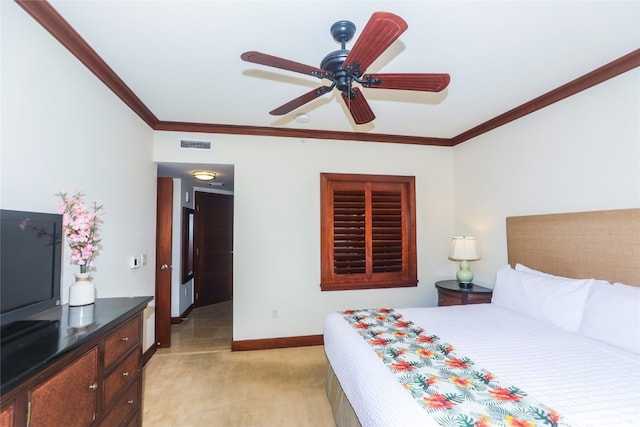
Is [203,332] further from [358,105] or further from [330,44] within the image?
[330,44]

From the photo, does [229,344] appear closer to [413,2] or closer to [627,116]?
[413,2]

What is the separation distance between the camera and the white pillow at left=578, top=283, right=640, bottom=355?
1.90 m

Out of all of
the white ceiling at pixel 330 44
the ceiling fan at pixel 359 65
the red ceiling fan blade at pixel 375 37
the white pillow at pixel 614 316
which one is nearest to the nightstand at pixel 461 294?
the white pillow at pixel 614 316

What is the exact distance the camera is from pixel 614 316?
2014mm

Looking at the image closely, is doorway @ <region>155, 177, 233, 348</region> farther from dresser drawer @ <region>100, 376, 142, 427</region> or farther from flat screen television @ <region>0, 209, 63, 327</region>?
flat screen television @ <region>0, 209, 63, 327</region>

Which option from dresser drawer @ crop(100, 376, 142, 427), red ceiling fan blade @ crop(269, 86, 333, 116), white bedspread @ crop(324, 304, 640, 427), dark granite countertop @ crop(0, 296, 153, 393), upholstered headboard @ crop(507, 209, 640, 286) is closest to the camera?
dark granite countertop @ crop(0, 296, 153, 393)

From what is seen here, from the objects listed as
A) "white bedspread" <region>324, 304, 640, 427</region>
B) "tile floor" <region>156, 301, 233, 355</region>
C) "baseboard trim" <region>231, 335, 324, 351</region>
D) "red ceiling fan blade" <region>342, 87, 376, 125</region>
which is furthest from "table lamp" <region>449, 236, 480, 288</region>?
"tile floor" <region>156, 301, 233, 355</region>

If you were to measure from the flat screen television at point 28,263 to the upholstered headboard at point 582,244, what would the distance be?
3609mm

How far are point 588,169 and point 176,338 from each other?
481cm

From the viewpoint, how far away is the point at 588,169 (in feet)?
8.38

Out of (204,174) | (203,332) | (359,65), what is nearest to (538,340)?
(359,65)

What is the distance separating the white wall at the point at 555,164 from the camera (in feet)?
7.59

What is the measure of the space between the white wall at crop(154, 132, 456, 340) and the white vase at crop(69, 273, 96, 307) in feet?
6.34

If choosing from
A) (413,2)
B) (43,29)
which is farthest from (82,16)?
(413,2)
